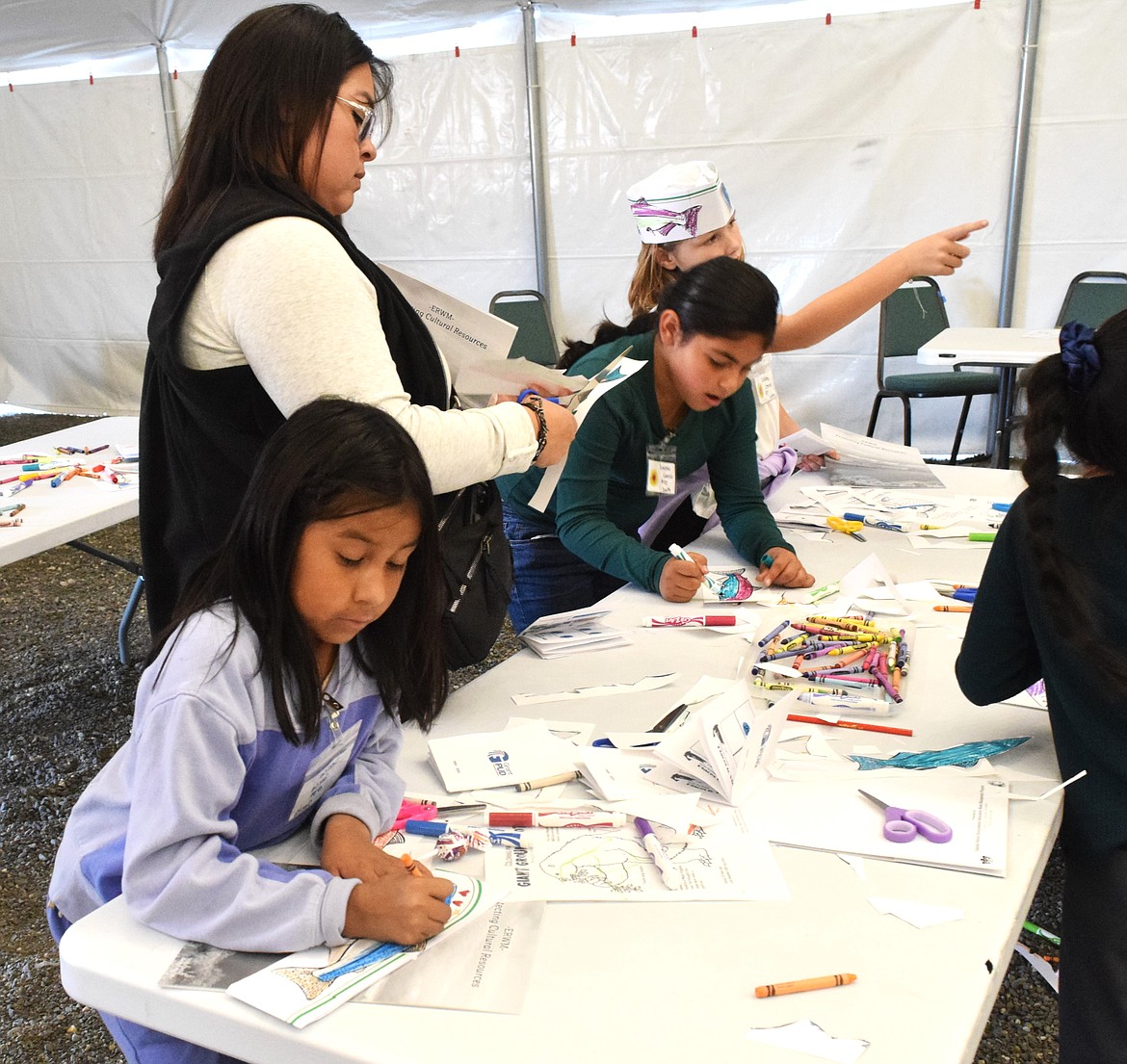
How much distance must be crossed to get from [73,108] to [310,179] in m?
6.66

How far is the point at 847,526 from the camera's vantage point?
2.24 metres

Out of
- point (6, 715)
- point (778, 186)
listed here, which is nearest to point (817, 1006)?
point (6, 715)

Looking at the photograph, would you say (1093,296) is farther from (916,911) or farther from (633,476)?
(916,911)

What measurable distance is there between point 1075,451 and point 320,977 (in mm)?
926

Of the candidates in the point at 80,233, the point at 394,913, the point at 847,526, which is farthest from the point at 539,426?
the point at 80,233

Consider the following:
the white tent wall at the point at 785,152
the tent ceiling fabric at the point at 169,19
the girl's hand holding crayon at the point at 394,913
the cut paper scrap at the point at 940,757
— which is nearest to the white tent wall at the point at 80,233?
the white tent wall at the point at 785,152

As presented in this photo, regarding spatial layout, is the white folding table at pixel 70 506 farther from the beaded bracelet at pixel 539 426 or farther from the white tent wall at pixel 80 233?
the white tent wall at pixel 80 233

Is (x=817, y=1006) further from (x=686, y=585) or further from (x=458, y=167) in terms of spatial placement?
(x=458, y=167)

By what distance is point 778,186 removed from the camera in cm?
545

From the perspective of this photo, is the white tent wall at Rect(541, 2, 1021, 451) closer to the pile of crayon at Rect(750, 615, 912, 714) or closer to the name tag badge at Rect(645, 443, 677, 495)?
the name tag badge at Rect(645, 443, 677, 495)

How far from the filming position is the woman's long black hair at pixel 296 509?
1.00 m

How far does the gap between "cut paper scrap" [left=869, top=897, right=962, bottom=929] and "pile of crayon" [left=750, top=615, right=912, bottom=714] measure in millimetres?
428

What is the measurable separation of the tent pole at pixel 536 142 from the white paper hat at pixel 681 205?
11.5 feet

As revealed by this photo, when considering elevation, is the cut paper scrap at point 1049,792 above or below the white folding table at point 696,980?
below
